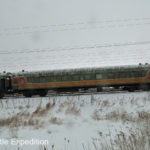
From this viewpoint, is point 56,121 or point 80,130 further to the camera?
point 56,121

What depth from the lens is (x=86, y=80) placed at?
17.6 m

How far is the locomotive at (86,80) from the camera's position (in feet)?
57.1

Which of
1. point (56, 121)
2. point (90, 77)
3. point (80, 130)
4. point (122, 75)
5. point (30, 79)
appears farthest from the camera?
point (30, 79)

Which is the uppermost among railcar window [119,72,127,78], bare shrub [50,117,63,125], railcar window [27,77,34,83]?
railcar window [119,72,127,78]

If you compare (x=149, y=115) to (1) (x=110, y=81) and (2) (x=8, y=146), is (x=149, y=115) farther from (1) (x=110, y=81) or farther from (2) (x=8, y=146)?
(1) (x=110, y=81)

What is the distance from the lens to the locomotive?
1739cm

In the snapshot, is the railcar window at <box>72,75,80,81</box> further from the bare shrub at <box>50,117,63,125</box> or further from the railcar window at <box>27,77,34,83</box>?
the bare shrub at <box>50,117,63,125</box>

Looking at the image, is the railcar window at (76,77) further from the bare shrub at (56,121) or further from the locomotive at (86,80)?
the bare shrub at (56,121)

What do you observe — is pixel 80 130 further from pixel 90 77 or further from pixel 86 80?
pixel 90 77

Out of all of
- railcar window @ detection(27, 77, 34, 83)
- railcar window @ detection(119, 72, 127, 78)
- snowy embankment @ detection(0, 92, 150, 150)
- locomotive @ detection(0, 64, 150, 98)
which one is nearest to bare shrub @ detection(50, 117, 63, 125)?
snowy embankment @ detection(0, 92, 150, 150)

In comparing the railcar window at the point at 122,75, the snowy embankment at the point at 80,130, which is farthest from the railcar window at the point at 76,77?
the snowy embankment at the point at 80,130

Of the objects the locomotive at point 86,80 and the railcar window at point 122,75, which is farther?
the railcar window at point 122,75

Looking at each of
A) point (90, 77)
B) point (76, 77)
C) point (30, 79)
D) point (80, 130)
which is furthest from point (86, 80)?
point (80, 130)

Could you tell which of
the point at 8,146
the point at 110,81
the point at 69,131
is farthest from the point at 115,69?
the point at 8,146
